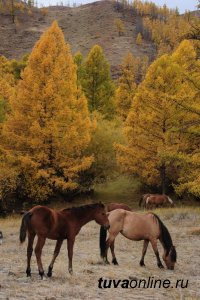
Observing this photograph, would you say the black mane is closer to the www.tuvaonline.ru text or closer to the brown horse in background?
the www.tuvaonline.ru text

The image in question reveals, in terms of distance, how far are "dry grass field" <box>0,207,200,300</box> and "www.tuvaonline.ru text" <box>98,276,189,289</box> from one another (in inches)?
5.4

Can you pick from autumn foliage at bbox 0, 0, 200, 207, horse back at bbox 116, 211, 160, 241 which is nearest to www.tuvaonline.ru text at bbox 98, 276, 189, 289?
horse back at bbox 116, 211, 160, 241

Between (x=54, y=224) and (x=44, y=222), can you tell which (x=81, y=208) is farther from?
(x=44, y=222)

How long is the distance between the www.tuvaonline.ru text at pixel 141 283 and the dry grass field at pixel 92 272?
0.45ft

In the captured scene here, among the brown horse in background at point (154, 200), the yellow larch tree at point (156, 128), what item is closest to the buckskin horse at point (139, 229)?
the brown horse in background at point (154, 200)

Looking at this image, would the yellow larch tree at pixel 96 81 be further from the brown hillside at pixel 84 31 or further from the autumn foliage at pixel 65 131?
the brown hillside at pixel 84 31

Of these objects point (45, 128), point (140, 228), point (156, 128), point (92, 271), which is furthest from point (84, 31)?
point (92, 271)

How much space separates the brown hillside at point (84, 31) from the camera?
12675 cm

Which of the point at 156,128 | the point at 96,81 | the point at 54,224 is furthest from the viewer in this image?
the point at 96,81

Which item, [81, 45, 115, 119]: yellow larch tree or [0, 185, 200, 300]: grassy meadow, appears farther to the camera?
[81, 45, 115, 119]: yellow larch tree

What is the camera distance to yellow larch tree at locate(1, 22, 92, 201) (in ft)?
82.0

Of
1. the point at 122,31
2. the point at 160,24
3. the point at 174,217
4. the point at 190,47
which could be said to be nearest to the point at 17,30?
the point at 122,31

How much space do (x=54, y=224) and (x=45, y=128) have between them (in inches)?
650

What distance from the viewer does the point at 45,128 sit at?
24.7 m
